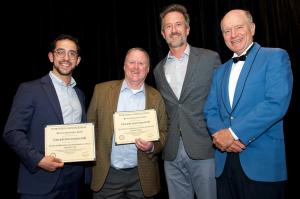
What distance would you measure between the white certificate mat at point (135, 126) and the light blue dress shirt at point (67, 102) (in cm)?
37

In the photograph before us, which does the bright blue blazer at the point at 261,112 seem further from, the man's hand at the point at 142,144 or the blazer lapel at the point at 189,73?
the man's hand at the point at 142,144

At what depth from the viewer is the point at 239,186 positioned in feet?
7.18

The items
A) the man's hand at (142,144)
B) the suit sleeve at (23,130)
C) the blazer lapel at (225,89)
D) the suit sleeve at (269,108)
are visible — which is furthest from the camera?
the man's hand at (142,144)

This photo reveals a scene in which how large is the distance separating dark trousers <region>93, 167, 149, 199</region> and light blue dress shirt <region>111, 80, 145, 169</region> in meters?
0.06

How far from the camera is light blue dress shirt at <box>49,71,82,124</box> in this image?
2.47 meters

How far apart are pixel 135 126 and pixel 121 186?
56cm

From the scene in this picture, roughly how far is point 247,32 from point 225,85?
492mm

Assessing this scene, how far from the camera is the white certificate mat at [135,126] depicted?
8.05ft

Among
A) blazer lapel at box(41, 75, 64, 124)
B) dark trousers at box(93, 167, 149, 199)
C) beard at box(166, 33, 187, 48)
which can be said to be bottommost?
dark trousers at box(93, 167, 149, 199)

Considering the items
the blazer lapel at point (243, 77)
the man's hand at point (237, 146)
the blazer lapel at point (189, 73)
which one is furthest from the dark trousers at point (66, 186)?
the blazer lapel at point (243, 77)

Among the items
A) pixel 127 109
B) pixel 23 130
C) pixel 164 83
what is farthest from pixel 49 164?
pixel 164 83

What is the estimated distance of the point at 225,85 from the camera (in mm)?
2391

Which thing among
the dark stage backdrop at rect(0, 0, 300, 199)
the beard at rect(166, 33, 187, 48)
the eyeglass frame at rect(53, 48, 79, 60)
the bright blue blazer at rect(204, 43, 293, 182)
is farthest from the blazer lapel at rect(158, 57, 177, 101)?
the dark stage backdrop at rect(0, 0, 300, 199)

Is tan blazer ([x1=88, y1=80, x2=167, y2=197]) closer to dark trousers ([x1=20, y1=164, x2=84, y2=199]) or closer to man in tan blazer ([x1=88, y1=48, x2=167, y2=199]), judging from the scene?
man in tan blazer ([x1=88, y1=48, x2=167, y2=199])
